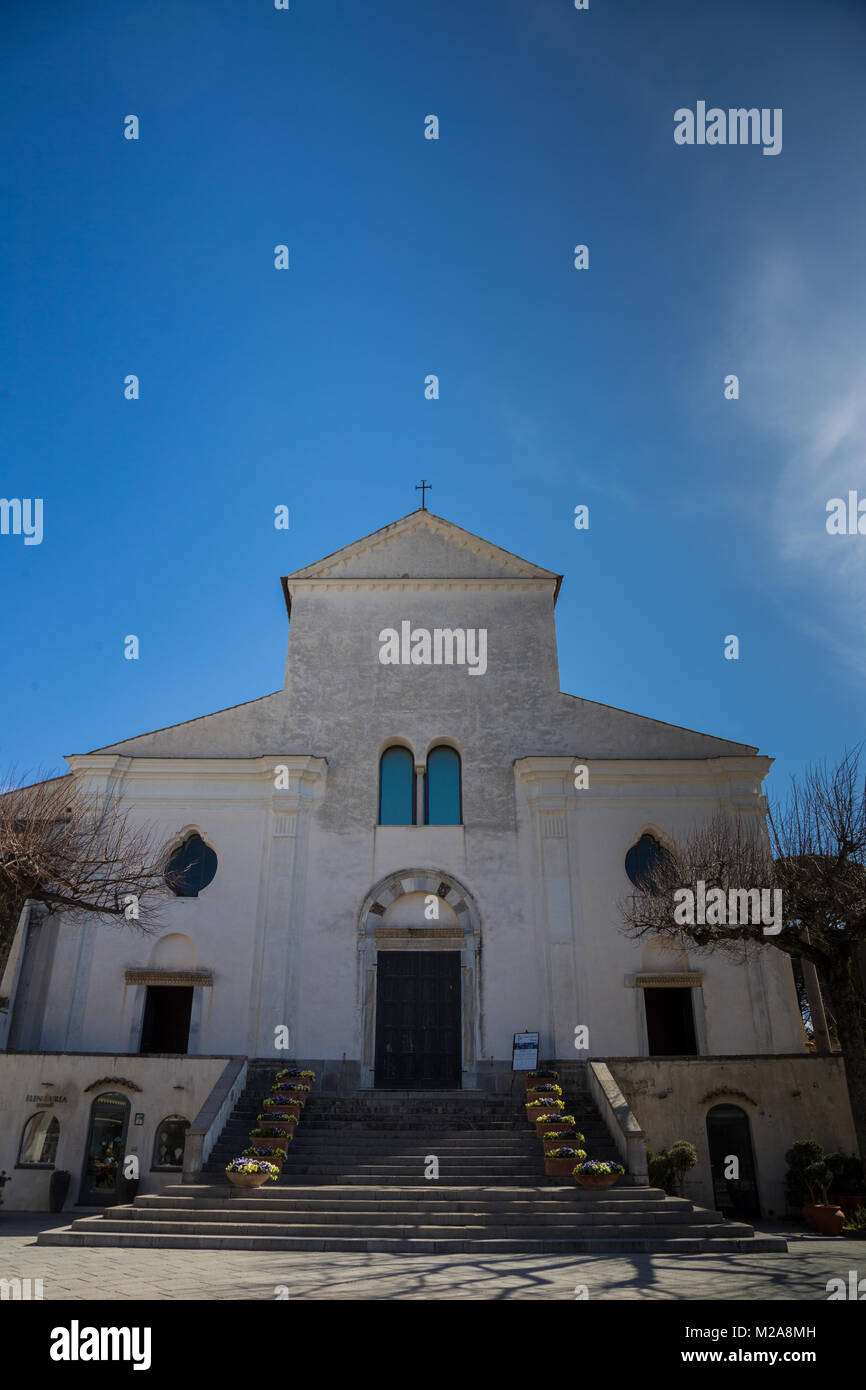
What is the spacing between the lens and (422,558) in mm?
27141

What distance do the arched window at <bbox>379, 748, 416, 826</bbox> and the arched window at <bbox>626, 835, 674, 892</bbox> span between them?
5.63 m

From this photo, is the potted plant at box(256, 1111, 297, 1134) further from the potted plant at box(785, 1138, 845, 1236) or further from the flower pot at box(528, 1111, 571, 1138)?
the potted plant at box(785, 1138, 845, 1236)

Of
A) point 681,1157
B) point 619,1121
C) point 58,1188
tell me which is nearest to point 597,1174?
point 619,1121

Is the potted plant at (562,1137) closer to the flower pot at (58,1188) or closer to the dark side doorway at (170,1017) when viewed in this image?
the flower pot at (58,1188)

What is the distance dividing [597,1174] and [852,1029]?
5.29 metres

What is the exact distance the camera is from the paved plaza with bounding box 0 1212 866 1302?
964cm

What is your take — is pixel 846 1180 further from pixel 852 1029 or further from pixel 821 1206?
pixel 852 1029

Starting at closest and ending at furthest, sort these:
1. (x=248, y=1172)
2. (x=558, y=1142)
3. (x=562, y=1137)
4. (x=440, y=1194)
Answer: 1. (x=440, y=1194)
2. (x=248, y=1172)
3. (x=558, y=1142)
4. (x=562, y=1137)

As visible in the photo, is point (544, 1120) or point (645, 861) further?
point (645, 861)

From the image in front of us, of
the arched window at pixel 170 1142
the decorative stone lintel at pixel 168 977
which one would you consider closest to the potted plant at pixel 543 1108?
the arched window at pixel 170 1142

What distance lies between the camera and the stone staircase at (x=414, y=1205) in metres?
13.5

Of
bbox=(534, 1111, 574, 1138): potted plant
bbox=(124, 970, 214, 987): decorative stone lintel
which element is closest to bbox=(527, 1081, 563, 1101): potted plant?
bbox=(534, 1111, 574, 1138): potted plant
